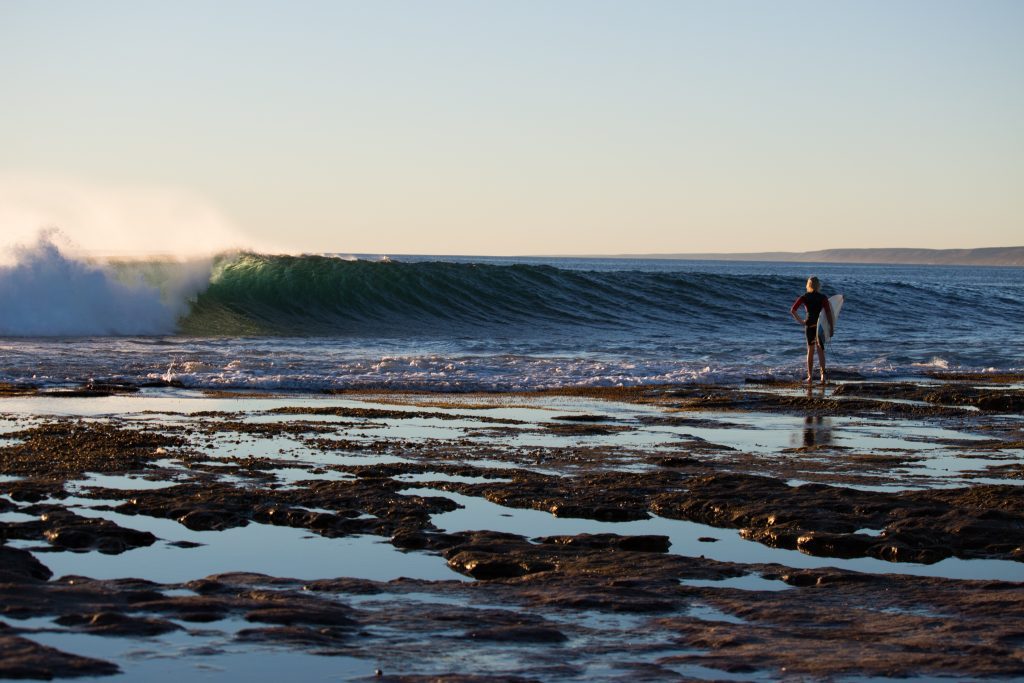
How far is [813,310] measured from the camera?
15.9 metres

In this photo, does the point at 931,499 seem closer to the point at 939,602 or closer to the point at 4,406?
the point at 939,602

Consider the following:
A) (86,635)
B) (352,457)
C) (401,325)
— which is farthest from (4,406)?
(401,325)

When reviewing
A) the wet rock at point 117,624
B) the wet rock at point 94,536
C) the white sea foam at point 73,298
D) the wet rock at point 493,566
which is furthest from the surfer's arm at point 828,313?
the white sea foam at point 73,298

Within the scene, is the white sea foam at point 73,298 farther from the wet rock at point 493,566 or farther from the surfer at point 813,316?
the wet rock at point 493,566

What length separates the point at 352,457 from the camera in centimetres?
824

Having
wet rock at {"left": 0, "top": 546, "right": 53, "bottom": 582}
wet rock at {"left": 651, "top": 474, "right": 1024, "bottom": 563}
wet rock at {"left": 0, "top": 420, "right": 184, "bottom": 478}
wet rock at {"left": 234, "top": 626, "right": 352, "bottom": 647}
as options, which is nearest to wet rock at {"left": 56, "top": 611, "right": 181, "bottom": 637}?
wet rock at {"left": 234, "top": 626, "right": 352, "bottom": 647}

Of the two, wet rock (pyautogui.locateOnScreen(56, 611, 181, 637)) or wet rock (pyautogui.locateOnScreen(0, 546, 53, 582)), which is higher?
wet rock (pyautogui.locateOnScreen(0, 546, 53, 582))

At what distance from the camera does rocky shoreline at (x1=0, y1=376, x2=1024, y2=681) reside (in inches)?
160

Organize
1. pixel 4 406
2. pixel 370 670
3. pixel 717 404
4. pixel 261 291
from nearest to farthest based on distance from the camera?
1. pixel 370 670
2. pixel 4 406
3. pixel 717 404
4. pixel 261 291

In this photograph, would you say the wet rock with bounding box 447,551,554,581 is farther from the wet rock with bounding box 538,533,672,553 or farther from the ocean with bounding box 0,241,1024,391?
the ocean with bounding box 0,241,1024,391

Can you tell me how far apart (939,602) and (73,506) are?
14.2ft

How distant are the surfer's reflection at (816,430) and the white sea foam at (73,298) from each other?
16.5m

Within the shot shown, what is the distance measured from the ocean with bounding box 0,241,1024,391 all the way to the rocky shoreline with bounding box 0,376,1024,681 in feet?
17.0

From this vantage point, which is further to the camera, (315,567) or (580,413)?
(580,413)
